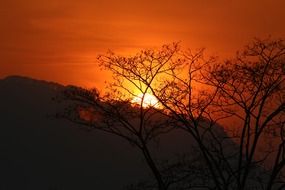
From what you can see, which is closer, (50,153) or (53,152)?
(50,153)

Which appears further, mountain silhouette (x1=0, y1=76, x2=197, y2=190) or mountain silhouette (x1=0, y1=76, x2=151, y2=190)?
mountain silhouette (x1=0, y1=76, x2=151, y2=190)

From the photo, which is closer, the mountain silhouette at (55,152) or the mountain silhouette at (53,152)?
the mountain silhouette at (55,152)

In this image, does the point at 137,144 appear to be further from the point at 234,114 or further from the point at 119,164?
the point at 119,164

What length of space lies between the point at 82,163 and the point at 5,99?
4879cm

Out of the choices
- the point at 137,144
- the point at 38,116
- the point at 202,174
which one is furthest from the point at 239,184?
the point at 38,116

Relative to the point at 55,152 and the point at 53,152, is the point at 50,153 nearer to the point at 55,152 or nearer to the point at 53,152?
the point at 53,152

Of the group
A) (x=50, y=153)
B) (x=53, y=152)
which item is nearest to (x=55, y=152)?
(x=53, y=152)

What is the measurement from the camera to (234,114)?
19188 millimetres

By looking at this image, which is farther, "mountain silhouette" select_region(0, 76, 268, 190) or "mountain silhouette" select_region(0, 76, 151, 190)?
"mountain silhouette" select_region(0, 76, 151, 190)

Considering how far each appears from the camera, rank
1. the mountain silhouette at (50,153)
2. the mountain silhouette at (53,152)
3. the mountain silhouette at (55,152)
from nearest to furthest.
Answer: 1. the mountain silhouette at (55,152)
2. the mountain silhouette at (53,152)
3. the mountain silhouette at (50,153)

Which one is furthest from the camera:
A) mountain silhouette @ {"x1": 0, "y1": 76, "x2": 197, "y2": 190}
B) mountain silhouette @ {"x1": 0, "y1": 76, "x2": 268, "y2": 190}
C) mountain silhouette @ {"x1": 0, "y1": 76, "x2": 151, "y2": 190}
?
mountain silhouette @ {"x1": 0, "y1": 76, "x2": 151, "y2": 190}

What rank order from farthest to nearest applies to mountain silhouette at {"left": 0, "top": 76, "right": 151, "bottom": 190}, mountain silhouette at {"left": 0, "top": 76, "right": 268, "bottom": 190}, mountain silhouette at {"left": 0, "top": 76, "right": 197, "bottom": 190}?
mountain silhouette at {"left": 0, "top": 76, "right": 151, "bottom": 190} → mountain silhouette at {"left": 0, "top": 76, "right": 197, "bottom": 190} → mountain silhouette at {"left": 0, "top": 76, "right": 268, "bottom": 190}

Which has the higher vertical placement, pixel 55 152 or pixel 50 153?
pixel 55 152

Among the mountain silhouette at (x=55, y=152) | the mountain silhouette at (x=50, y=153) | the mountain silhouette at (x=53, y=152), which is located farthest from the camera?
the mountain silhouette at (x=50, y=153)
